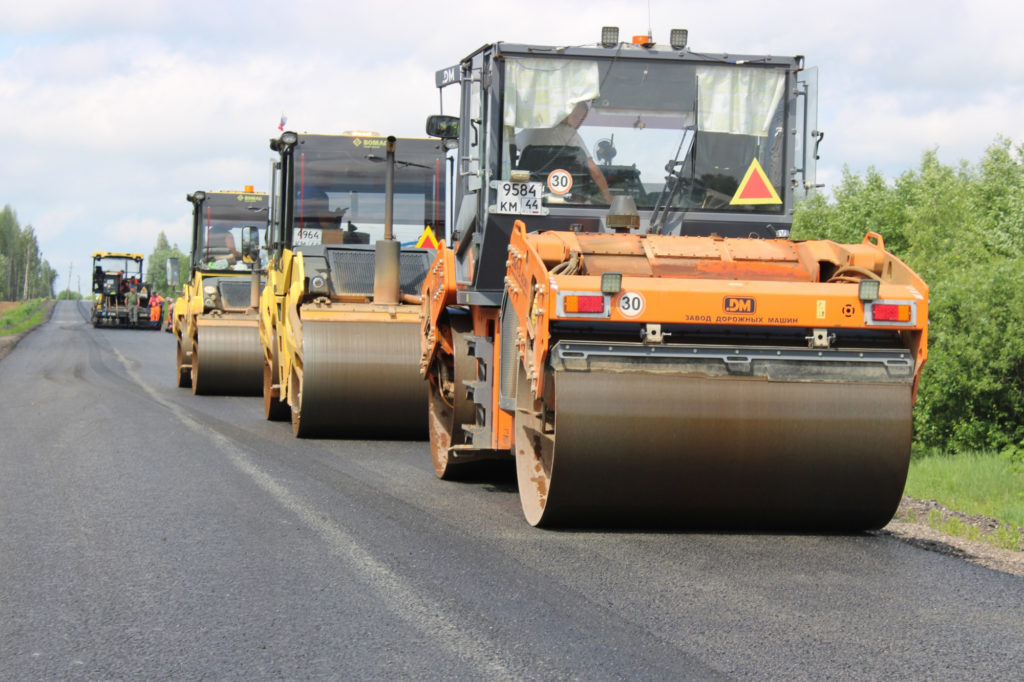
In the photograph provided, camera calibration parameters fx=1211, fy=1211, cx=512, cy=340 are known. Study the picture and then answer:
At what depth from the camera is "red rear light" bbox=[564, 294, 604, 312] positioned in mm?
5918

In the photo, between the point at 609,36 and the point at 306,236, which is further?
the point at 306,236

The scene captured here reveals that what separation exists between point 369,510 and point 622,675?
3447mm

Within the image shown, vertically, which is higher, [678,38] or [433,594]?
[678,38]

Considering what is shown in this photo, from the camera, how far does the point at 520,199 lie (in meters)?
7.56

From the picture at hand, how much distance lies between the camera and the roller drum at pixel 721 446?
5.88 meters

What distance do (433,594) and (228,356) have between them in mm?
12384

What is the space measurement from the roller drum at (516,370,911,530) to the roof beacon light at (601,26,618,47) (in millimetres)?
2726

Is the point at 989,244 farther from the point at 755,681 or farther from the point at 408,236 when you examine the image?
the point at 755,681

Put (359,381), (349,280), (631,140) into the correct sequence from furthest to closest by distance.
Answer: (349,280) < (359,381) < (631,140)

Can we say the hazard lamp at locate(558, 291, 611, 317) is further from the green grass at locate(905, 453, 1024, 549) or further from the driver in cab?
the green grass at locate(905, 453, 1024, 549)

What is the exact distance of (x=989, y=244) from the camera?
117ft

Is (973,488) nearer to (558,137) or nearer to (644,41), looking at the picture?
(644,41)

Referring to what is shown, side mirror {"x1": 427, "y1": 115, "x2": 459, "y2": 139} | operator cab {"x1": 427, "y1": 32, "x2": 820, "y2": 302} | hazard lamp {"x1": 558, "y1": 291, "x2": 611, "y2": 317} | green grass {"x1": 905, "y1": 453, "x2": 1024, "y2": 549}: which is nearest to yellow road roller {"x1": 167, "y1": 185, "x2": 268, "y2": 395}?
side mirror {"x1": 427, "y1": 115, "x2": 459, "y2": 139}

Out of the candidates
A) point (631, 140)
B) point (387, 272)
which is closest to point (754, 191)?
point (631, 140)
